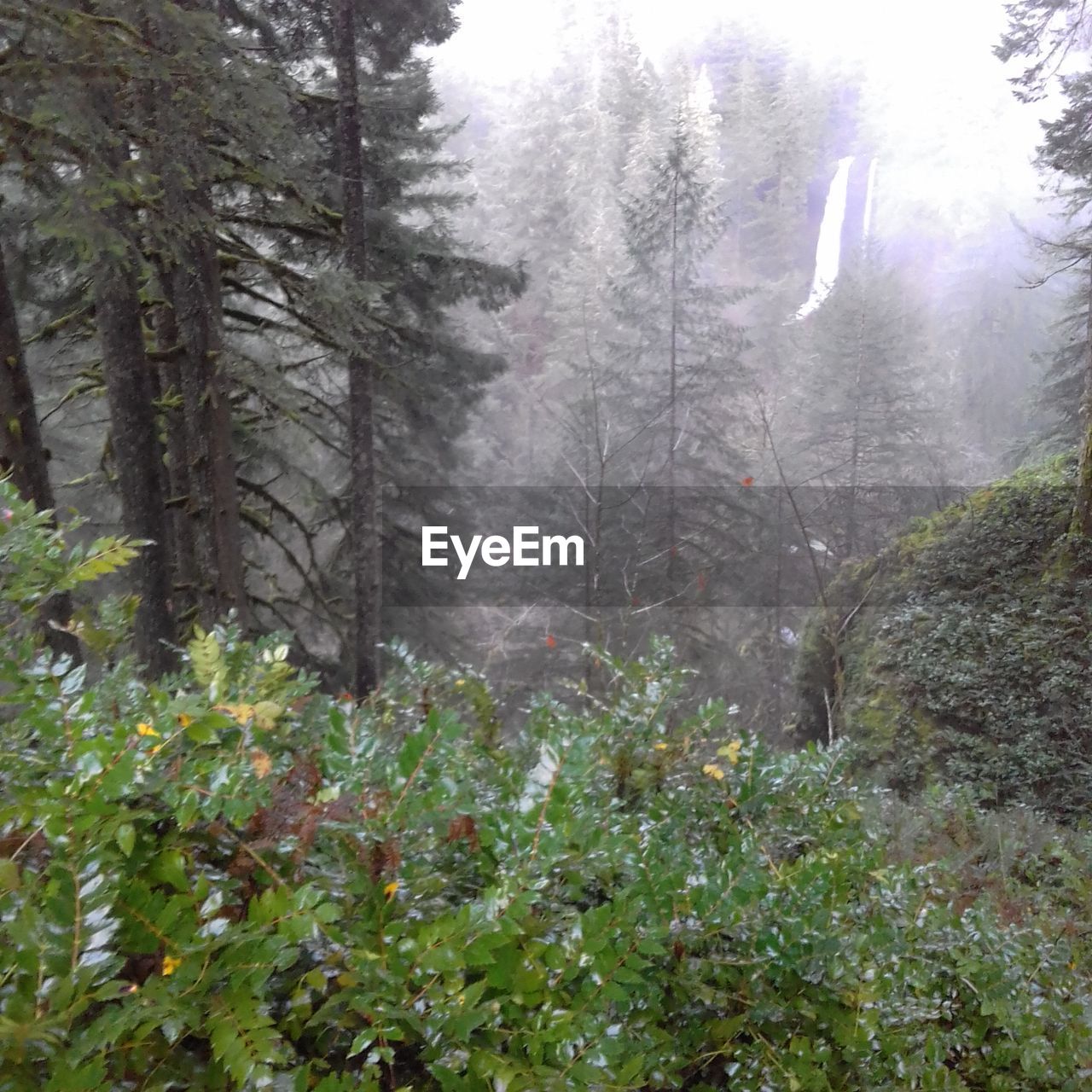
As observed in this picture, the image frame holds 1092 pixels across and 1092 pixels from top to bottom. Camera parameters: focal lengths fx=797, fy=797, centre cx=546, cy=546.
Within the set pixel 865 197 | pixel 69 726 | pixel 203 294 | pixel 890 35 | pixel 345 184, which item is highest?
pixel 890 35

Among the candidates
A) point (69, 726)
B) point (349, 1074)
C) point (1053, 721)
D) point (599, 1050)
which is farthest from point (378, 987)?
point (1053, 721)

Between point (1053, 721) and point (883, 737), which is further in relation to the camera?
point (883, 737)

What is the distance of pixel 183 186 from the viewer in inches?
159

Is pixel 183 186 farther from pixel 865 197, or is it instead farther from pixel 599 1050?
pixel 865 197

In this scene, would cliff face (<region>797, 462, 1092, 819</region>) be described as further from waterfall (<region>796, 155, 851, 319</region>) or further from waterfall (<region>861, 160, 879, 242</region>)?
waterfall (<region>861, 160, 879, 242</region>)

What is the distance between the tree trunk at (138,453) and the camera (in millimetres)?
4625

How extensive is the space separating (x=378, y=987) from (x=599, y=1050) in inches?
8.5

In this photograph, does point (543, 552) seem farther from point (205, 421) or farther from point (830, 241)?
point (830, 241)

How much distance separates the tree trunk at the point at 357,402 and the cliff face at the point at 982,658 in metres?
4.35

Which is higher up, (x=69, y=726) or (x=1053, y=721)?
(x=69, y=726)
